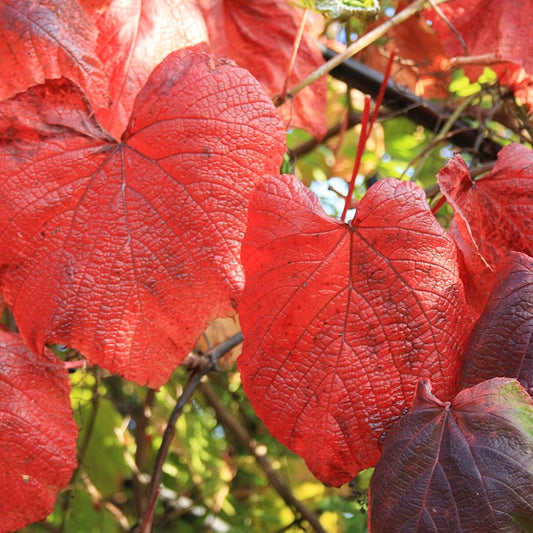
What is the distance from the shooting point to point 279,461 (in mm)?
1540

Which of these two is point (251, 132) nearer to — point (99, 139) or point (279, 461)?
point (99, 139)

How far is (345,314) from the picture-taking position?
22.7 inches

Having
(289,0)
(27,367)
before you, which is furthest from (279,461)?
(289,0)

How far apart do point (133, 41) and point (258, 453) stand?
885 mm

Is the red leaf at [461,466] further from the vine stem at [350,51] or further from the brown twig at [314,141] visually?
the brown twig at [314,141]

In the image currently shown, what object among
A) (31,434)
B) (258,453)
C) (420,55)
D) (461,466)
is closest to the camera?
(461,466)

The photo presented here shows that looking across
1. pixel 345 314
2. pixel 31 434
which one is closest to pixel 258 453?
pixel 31 434

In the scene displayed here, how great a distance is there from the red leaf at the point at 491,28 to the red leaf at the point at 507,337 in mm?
357

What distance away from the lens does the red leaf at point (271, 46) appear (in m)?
0.88

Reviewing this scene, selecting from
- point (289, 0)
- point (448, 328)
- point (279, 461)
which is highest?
point (289, 0)

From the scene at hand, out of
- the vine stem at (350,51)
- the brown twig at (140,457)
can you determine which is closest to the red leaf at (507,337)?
the vine stem at (350,51)

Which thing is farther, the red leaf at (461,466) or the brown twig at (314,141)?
the brown twig at (314,141)

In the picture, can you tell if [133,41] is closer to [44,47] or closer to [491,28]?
[44,47]

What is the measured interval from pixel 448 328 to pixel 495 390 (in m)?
0.08
